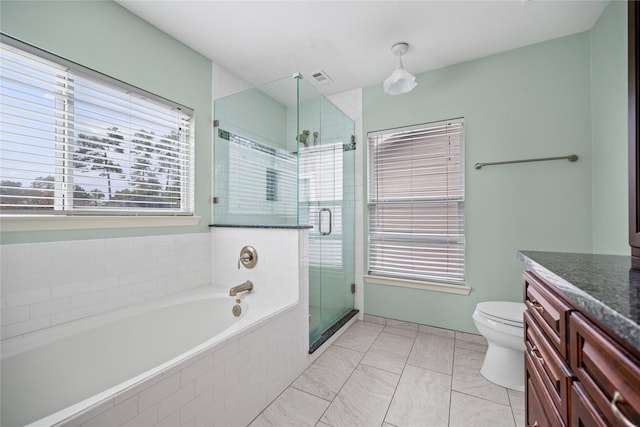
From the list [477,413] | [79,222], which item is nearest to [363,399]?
[477,413]

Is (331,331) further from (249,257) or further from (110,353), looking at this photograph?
(110,353)

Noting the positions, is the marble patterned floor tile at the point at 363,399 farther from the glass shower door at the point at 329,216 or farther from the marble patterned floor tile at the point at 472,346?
the marble patterned floor tile at the point at 472,346

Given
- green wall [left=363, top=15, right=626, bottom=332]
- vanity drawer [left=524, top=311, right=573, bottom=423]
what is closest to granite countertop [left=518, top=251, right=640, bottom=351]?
vanity drawer [left=524, top=311, right=573, bottom=423]

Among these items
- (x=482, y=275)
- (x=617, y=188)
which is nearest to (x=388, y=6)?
(x=617, y=188)

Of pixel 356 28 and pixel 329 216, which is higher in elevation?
pixel 356 28

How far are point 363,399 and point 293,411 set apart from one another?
1.38 ft

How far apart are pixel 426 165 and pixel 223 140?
185cm

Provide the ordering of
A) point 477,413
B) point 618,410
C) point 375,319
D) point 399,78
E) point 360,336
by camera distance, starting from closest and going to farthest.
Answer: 1. point 618,410
2. point 477,413
3. point 399,78
4. point 360,336
5. point 375,319

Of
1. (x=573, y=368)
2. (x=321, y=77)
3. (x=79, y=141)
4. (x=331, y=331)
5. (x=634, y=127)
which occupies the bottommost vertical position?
(x=331, y=331)

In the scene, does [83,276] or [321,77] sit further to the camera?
[321,77]

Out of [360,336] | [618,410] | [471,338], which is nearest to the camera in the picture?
[618,410]

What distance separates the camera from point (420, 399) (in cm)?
162

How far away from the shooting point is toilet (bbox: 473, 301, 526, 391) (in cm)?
168

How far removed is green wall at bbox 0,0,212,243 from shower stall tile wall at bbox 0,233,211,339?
7cm
